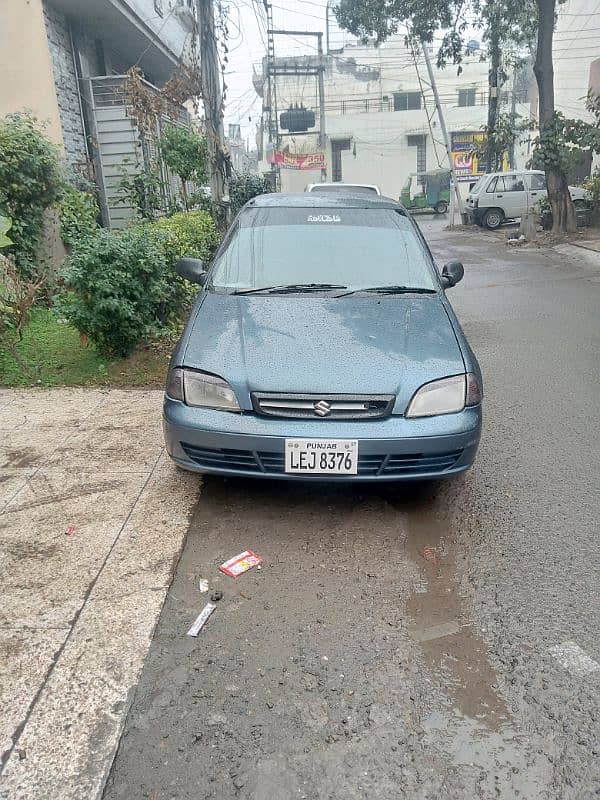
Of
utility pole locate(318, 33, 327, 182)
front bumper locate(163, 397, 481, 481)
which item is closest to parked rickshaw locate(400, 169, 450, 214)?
utility pole locate(318, 33, 327, 182)

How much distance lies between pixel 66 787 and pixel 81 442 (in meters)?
2.87

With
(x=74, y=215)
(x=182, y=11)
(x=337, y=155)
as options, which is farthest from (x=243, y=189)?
(x=337, y=155)

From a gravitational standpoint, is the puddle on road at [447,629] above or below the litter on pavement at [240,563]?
below

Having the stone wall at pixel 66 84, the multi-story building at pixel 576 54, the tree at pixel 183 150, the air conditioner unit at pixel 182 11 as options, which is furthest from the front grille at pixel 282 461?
the multi-story building at pixel 576 54

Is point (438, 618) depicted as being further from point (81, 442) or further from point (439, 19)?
point (439, 19)

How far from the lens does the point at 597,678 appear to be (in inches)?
93.9

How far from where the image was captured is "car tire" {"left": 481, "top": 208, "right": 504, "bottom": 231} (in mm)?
21625

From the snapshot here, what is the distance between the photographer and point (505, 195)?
2136cm

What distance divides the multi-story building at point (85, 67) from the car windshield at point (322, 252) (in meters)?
6.30

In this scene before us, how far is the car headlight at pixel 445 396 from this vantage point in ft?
10.7

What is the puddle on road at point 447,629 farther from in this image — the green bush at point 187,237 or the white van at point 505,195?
the white van at point 505,195

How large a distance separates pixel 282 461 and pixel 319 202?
275cm

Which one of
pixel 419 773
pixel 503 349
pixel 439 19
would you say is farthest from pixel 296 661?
pixel 439 19

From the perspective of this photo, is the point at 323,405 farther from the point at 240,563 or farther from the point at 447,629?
the point at 447,629
